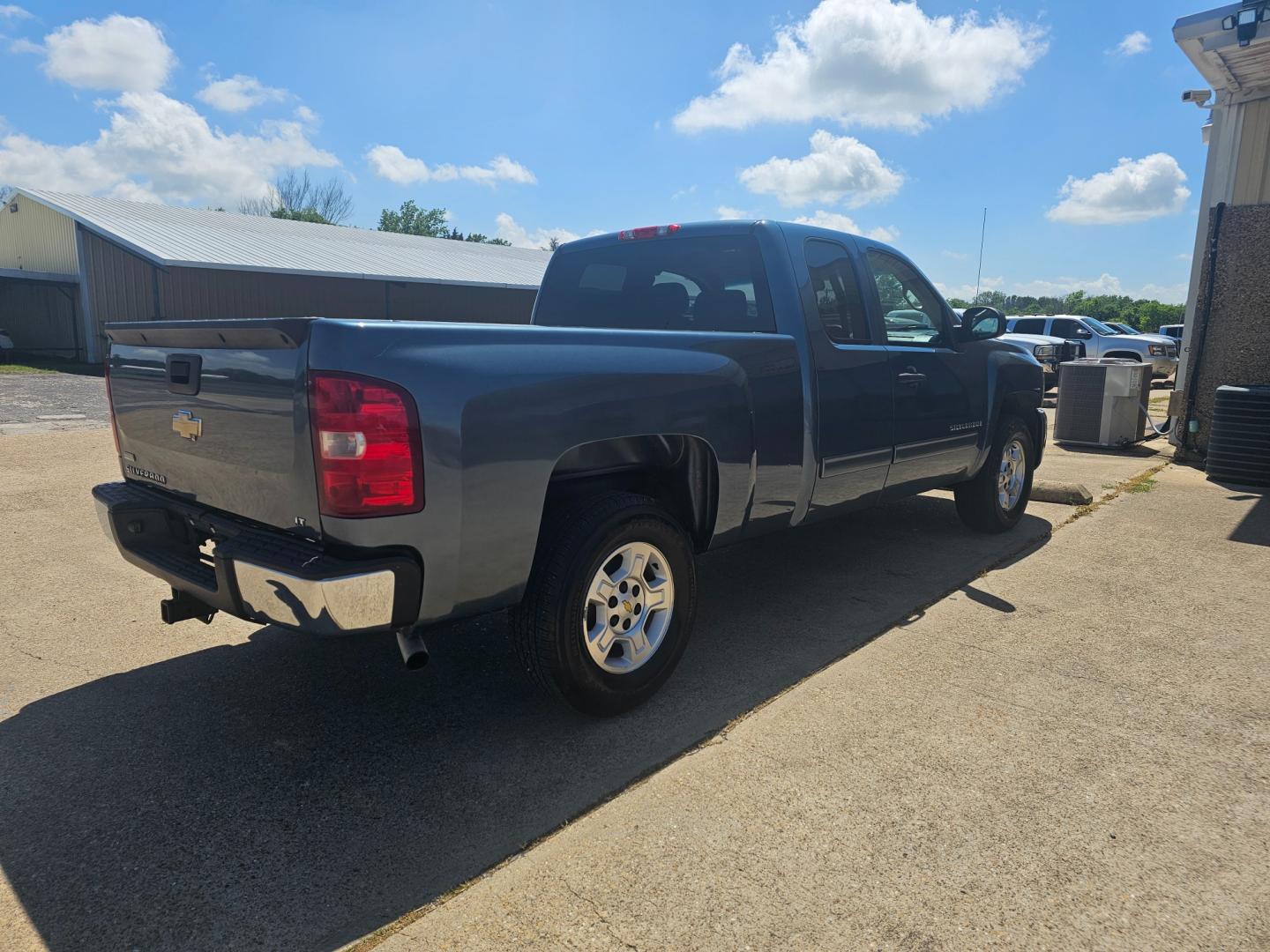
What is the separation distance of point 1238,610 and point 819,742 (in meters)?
2.90

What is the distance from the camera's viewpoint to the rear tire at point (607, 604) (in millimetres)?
2926

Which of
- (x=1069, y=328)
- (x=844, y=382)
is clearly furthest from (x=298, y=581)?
(x=1069, y=328)

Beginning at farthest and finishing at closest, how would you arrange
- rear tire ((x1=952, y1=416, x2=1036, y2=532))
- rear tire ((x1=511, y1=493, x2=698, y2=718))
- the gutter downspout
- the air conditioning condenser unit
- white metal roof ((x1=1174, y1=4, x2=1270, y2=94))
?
the air conditioning condenser unit
the gutter downspout
white metal roof ((x1=1174, y1=4, x2=1270, y2=94))
rear tire ((x1=952, y1=416, x2=1036, y2=532))
rear tire ((x1=511, y1=493, x2=698, y2=718))

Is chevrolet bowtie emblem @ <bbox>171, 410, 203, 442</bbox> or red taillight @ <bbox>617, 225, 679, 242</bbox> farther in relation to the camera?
red taillight @ <bbox>617, 225, 679, 242</bbox>

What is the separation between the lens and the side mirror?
17.5ft

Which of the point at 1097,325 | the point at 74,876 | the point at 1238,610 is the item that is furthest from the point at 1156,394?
the point at 74,876

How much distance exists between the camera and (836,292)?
A: 4422 millimetres

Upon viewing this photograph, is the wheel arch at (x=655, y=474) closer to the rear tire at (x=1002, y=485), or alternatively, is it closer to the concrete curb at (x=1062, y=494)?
the rear tire at (x=1002, y=485)

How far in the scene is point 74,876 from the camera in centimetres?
229

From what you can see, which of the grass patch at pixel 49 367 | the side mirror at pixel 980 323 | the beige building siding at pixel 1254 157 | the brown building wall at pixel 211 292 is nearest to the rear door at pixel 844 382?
the side mirror at pixel 980 323

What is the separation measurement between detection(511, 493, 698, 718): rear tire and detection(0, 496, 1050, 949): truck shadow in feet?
0.64

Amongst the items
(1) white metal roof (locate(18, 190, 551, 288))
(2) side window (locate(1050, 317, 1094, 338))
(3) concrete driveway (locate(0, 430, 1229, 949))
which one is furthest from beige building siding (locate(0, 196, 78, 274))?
(2) side window (locate(1050, 317, 1094, 338))

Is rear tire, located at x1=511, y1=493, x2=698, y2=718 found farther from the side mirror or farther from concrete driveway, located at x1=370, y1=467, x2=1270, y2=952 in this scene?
the side mirror

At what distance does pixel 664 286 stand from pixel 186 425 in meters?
2.38
